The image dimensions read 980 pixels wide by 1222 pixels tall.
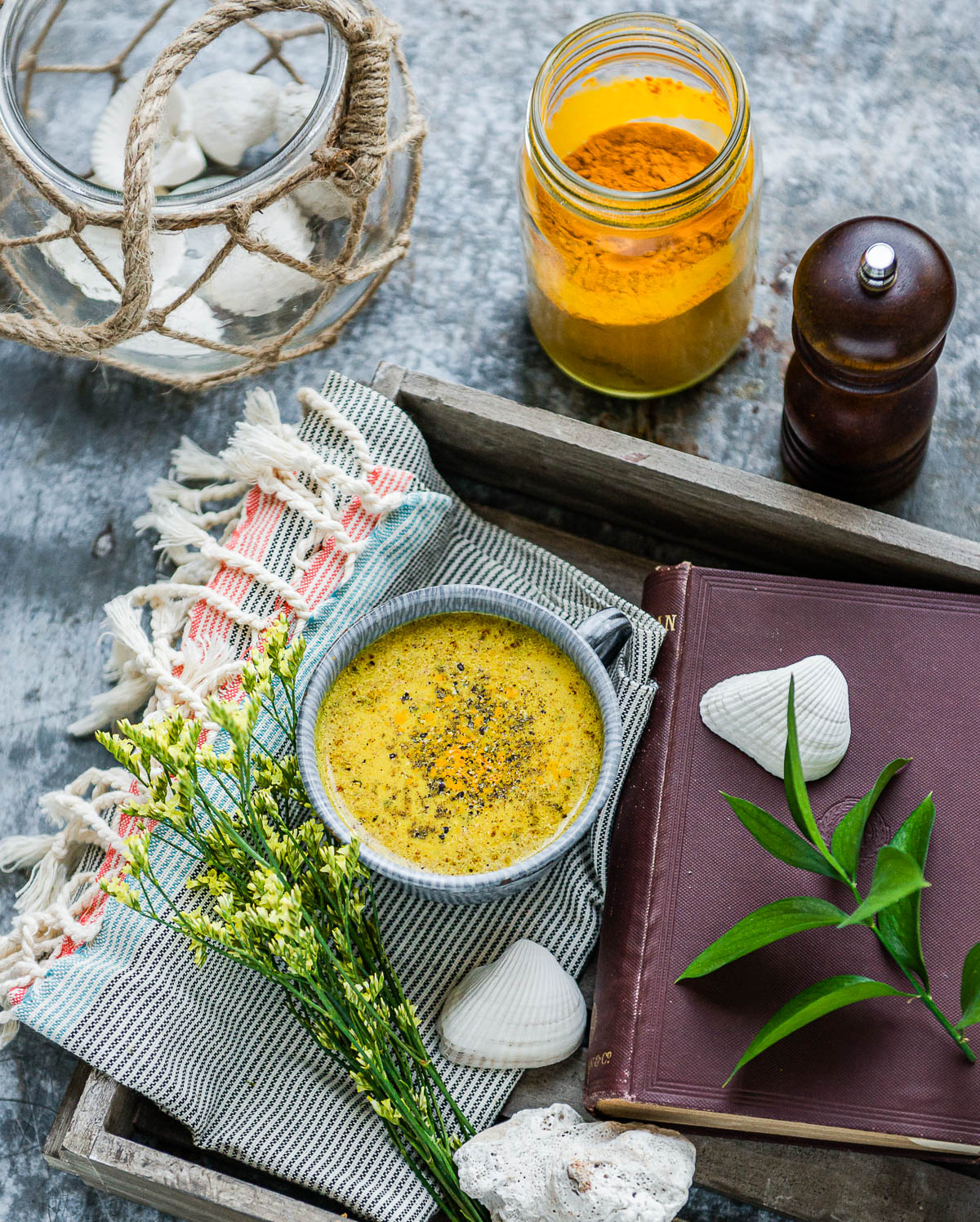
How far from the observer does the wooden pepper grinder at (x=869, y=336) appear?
2.56 feet

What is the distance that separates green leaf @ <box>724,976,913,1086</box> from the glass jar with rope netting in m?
0.56

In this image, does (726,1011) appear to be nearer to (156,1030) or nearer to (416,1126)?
(416,1126)

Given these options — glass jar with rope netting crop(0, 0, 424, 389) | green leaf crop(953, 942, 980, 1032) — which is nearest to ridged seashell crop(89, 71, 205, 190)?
glass jar with rope netting crop(0, 0, 424, 389)

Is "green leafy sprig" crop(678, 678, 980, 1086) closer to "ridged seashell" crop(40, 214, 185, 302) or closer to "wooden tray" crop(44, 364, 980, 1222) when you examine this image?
"wooden tray" crop(44, 364, 980, 1222)

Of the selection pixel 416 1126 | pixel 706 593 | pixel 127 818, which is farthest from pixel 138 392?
pixel 416 1126

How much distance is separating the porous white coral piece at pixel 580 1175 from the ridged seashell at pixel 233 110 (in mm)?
743

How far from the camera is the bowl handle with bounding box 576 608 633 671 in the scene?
0.83 metres

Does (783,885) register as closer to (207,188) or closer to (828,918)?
(828,918)

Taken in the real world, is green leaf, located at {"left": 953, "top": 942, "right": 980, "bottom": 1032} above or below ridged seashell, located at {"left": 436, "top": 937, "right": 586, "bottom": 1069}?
above

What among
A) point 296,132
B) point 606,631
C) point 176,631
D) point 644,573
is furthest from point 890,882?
point 296,132

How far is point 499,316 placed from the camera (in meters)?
1.04

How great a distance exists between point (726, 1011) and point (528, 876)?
15 centimetres

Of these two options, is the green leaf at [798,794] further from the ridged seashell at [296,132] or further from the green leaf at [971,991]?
the ridged seashell at [296,132]

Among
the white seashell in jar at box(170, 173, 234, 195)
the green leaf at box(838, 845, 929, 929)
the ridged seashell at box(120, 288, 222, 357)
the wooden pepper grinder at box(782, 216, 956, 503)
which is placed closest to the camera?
the green leaf at box(838, 845, 929, 929)
